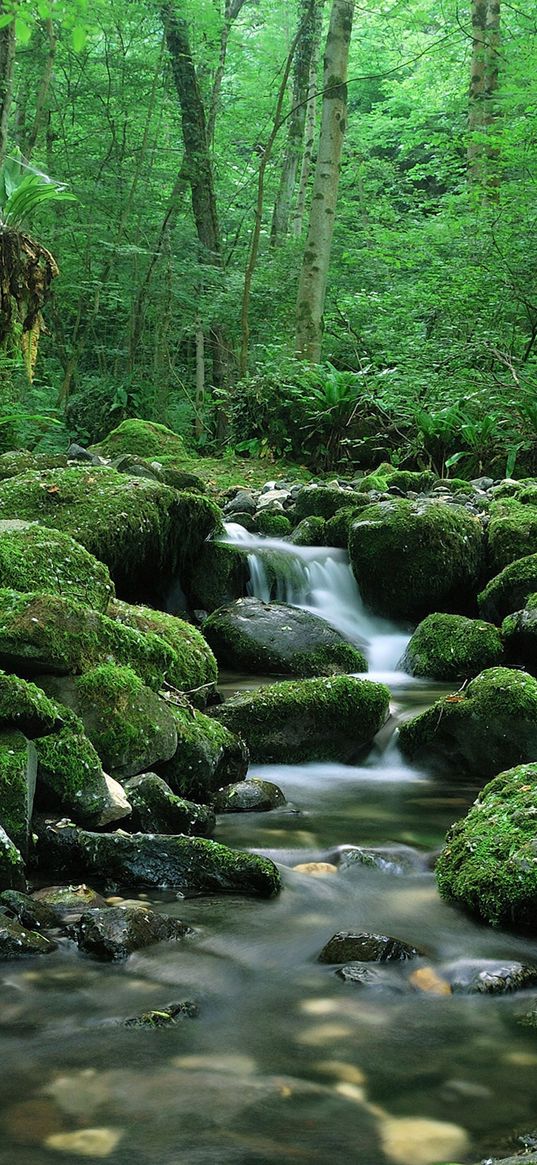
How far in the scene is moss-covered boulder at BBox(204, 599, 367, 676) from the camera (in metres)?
6.31

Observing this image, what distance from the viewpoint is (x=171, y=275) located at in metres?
16.8

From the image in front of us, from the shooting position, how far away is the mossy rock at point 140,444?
12.4m

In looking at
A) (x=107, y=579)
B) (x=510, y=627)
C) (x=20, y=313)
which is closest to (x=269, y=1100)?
(x=107, y=579)

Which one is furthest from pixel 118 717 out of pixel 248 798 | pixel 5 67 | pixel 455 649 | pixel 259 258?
pixel 259 258

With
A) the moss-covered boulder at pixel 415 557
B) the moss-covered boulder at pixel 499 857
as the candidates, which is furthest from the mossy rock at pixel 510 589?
the moss-covered boulder at pixel 499 857

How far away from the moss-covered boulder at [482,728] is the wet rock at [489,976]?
1947mm

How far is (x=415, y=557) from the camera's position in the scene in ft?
25.6

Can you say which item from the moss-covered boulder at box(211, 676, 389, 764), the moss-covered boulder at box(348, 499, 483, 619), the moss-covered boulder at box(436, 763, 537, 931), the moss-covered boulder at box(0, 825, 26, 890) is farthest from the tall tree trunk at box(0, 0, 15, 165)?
the moss-covered boulder at box(436, 763, 537, 931)

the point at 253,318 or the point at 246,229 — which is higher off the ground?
the point at 246,229

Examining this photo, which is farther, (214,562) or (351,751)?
(214,562)

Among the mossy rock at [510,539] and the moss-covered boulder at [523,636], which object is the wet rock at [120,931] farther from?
the mossy rock at [510,539]

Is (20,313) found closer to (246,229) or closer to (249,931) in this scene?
(249,931)

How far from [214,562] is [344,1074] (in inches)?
232

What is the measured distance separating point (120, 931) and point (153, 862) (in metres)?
0.50
